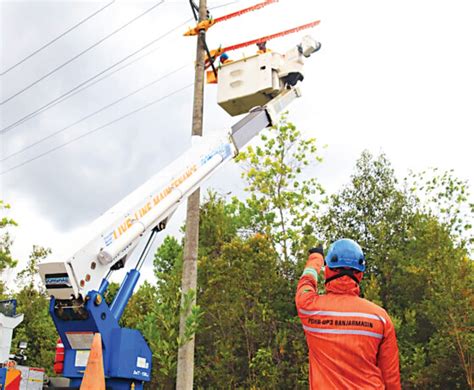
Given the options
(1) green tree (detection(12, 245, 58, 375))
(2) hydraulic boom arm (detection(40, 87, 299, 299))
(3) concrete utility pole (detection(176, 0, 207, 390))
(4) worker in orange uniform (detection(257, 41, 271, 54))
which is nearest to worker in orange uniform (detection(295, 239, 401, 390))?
(2) hydraulic boom arm (detection(40, 87, 299, 299))

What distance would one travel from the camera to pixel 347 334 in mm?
3021

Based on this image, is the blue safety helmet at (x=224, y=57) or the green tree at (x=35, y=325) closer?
the blue safety helmet at (x=224, y=57)

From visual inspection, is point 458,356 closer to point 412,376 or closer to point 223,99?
point 412,376

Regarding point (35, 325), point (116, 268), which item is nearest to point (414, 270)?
point (116, 268)

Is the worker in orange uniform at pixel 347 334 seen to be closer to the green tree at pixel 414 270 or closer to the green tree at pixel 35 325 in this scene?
the green tree at pixel 414 270

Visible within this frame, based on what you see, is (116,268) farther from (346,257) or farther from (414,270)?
(414,270)

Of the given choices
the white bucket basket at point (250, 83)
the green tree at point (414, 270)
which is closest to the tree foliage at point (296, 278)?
the green tree at point (414, 270)

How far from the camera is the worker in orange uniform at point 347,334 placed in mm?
2996

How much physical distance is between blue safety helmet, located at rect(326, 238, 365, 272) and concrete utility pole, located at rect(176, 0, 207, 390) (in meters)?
4.57

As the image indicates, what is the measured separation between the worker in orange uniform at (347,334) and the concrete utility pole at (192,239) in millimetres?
4492

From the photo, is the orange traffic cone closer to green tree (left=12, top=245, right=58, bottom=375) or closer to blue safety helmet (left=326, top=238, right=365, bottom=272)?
blue safety helmet (left=326, top=238, right=365, bottom=272)

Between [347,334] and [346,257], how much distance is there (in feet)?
1.52

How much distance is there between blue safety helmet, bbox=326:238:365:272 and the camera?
3188 mm

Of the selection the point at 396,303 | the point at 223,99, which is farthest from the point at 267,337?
the point at 223,99
